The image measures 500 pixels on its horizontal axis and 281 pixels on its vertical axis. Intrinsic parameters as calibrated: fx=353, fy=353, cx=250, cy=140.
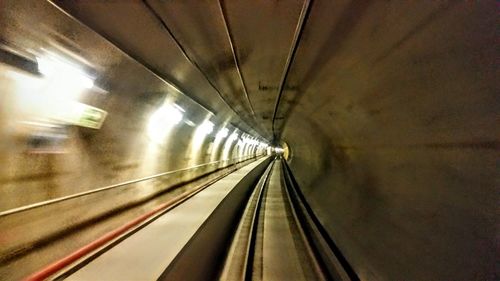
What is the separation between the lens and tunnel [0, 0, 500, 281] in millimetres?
2689

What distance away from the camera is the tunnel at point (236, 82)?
269 centimetres

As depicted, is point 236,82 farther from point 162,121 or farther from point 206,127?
point 206,127

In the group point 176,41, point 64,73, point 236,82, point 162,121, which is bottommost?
point 162,121

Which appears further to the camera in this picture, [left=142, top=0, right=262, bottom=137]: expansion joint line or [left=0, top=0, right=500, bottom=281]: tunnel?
[left=142, top=0, right=262, bottom=137]: expansion joint line

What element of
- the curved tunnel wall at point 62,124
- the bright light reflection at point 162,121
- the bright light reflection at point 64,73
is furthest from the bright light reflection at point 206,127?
the bright light reflection at point 64,73

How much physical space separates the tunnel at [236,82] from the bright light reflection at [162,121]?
0.16 ft

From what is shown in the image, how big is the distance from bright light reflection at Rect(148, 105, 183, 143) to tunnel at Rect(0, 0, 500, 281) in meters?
0.05

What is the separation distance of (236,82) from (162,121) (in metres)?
1.82

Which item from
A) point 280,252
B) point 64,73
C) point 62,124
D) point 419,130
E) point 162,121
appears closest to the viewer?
point 419,130

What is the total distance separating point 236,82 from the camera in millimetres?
7746

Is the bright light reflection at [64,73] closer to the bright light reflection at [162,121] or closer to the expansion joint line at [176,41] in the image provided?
the expansion joint line at [176,41]

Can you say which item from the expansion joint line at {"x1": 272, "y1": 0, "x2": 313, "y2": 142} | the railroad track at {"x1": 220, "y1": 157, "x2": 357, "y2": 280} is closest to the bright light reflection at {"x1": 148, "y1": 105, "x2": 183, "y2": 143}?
the expansion joint line at {"x1": 272, "y1": 0, "x2": 313, "y2": 142}

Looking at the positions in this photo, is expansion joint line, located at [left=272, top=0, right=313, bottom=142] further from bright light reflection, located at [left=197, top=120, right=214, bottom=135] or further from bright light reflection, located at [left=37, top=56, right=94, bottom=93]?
bright light reflection, located at [left=197, top=120, right=214, bottom=135]

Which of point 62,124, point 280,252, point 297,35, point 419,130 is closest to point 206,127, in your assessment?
point 280,252
